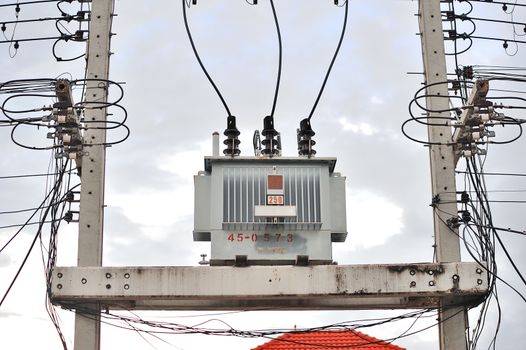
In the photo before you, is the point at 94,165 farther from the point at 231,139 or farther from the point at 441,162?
the point at 441,162

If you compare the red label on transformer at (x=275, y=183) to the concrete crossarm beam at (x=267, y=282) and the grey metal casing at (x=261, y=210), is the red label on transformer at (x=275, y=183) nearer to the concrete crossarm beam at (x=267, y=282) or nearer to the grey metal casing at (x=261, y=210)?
the grey metal casing at (x=261, y=210)

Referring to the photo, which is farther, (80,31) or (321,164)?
(80,31)

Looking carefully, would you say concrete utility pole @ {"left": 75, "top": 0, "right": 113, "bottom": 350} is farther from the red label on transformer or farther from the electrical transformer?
the red label on transformer

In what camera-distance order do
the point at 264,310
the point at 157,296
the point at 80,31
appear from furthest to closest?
1. the point at 80,31
2. the point at 264,310
3. the point at 157,296

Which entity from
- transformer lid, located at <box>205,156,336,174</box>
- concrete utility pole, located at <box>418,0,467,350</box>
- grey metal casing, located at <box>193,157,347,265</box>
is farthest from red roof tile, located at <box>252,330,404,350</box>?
transformer lid, located at <box>205,156,336,174</box>

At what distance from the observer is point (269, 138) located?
34.6 ft

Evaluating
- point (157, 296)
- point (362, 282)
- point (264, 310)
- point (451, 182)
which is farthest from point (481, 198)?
point (157, 296)

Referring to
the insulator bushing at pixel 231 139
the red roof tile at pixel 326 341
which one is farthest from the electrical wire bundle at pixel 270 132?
the red roof tile at pixel 326 341

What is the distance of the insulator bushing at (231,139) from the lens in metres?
10.5

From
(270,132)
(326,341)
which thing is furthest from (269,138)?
(326,341)

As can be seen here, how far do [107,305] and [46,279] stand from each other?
0.74 m

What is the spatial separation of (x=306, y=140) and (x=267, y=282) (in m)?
1.68

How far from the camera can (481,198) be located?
37.1 ft

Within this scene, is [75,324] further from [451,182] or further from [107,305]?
[451,182]
